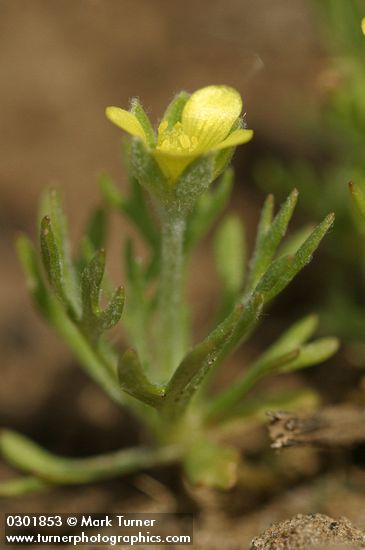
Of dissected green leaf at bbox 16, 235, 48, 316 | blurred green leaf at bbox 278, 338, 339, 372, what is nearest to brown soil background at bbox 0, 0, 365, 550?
dissected green leaf at bbox 16, 235, 48, 316

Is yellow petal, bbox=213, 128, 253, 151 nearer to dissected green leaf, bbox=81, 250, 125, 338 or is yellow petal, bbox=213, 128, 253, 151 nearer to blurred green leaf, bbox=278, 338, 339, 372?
dissected green leaf, bbox=81, 250, 125, 338

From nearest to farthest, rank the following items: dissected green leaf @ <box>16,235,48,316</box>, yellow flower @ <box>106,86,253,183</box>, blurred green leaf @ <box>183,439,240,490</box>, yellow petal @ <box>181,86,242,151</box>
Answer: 1. yellow flower @ <box>106,86,253,183</box>
2. yellow petal @ <box>181,86,242,151</box>
3. blurred green leaf @ <box>183,439,240,490</box>
4. dissected green leaf @ <box>16,235,48,316</box>

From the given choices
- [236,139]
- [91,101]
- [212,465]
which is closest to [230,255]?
[212,465]

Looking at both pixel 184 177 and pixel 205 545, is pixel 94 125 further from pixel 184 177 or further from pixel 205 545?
pixel 205 545

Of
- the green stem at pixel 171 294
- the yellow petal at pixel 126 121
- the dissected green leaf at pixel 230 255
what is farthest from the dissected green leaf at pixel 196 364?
the dissected green leaf at pixel 230 255

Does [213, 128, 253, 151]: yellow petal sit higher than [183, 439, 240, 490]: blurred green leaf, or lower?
higher

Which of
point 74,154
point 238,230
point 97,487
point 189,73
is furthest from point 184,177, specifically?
point 189,73

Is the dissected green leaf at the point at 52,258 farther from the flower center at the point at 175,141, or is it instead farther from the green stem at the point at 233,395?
the green stem at the point at 233,395

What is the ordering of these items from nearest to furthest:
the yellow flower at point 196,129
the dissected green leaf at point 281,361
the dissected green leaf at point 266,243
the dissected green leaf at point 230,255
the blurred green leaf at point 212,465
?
1. the yellow flower at point 196,129
2. the dissected green leaf at point 266,243
3. the dissected green leaf at point 281,361
4. the blurred green leaf at point 212,465
5. the dissected green leaf at point 230,255
